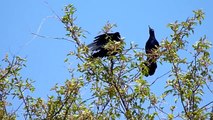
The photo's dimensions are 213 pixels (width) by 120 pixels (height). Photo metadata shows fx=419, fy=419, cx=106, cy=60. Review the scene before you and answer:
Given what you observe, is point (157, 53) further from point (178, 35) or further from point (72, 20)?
point (72, 20)

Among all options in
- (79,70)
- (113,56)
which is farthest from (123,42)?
(79,70)

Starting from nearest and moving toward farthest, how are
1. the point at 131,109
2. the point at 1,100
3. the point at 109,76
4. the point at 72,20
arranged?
the point at 131,109 → the point at 109,76 → the point at 72,20 → the point at 1,100

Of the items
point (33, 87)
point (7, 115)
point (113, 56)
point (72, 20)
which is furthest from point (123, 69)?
point (7, 115)

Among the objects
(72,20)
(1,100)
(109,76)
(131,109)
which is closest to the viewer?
(131,109)

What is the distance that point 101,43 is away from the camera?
234 inches

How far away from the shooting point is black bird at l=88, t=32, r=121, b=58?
216 inches

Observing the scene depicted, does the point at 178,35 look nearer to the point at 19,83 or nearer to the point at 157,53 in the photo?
the point at 157,53

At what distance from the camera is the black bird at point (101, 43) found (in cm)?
548

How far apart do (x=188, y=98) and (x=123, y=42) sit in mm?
1054

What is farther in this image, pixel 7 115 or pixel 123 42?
pixel 7 115

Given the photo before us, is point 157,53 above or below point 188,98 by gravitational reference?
above

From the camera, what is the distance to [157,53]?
16.3 ft

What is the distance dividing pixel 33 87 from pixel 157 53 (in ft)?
6.02

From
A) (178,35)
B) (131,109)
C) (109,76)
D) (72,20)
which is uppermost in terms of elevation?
(72,20)
